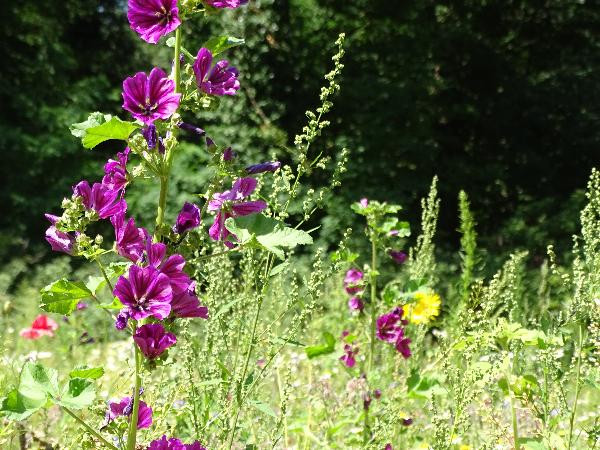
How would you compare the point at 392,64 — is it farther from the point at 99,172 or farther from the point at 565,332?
the point at 565,332

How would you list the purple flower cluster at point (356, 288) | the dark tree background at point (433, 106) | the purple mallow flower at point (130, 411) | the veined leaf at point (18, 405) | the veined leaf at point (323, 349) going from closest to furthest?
the veined leaf at point (18, 405) → the purple mallow flower at point (130, 411) → the veined leaf at point (323, 349) → the purple flower cluster at point (356, 288) → the dark tree background at point (433, 106)

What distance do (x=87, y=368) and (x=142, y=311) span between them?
0.17 m

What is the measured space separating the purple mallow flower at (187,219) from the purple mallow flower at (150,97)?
15 cm

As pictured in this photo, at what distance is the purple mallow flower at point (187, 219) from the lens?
4.08 ft

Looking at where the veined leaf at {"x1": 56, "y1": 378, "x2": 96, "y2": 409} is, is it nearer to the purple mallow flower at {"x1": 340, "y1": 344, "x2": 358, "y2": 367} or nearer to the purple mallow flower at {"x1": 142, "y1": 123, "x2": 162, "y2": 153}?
the purple mallow flower at {"x1": 142, "y1": 123, "x2": 162, "y2": 153}

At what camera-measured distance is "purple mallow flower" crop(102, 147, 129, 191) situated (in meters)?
1.28

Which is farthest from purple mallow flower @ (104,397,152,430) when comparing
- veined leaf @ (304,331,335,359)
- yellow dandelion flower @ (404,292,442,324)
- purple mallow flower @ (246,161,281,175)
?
yellow dandelion flower @ (404,292,442,324)

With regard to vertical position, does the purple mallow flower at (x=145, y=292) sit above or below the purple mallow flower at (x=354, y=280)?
below

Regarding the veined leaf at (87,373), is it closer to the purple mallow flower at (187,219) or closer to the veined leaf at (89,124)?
the purple mallow flower at (187,219)

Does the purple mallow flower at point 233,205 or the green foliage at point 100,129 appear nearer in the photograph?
the green foliage at point 100,129

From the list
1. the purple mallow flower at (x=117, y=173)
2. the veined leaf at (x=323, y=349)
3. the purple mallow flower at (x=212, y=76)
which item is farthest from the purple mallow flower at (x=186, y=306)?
the veined leaf at (x=323, y=349)

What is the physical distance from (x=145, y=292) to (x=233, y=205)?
0.24 metres

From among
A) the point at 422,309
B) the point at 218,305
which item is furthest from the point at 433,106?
the point at 218,305

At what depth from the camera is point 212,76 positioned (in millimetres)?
1287
